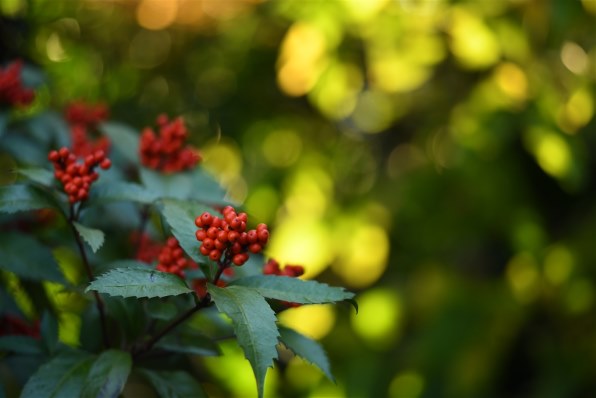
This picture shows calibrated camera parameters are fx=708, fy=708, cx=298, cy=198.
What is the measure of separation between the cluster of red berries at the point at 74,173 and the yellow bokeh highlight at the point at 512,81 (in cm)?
134

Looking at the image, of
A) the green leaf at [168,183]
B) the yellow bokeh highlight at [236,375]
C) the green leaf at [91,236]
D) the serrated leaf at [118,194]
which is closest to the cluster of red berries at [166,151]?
the green leaf at [168,183]

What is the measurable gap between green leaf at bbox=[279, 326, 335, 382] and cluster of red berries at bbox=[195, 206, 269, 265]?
0.54 feet

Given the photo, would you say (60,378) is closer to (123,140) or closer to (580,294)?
(123,140)

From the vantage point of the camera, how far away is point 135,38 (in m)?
2.40

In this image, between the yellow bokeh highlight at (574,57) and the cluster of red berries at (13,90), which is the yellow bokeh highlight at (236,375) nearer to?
the cluster of red berries at (13,90)

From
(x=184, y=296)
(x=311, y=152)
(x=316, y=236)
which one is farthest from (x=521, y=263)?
(x=184, y=296)

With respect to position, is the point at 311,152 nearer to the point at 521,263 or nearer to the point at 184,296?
the point at 521,263

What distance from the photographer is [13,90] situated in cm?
118

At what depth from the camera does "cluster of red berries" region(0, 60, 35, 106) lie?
1.17 metres

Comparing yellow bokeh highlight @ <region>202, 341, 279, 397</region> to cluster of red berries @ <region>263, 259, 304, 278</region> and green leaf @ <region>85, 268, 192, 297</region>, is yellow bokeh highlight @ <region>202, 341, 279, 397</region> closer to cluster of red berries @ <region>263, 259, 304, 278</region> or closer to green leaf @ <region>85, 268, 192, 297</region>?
cluster of red berries @ <region>263, 259, 304, 278</region>

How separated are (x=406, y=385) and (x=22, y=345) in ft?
4.17

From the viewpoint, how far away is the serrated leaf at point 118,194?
90 cm

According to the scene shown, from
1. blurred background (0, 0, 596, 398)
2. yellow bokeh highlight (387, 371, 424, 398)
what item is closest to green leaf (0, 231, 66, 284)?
blurred background (0, 0, 596, 398)

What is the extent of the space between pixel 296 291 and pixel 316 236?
49.4 inches
